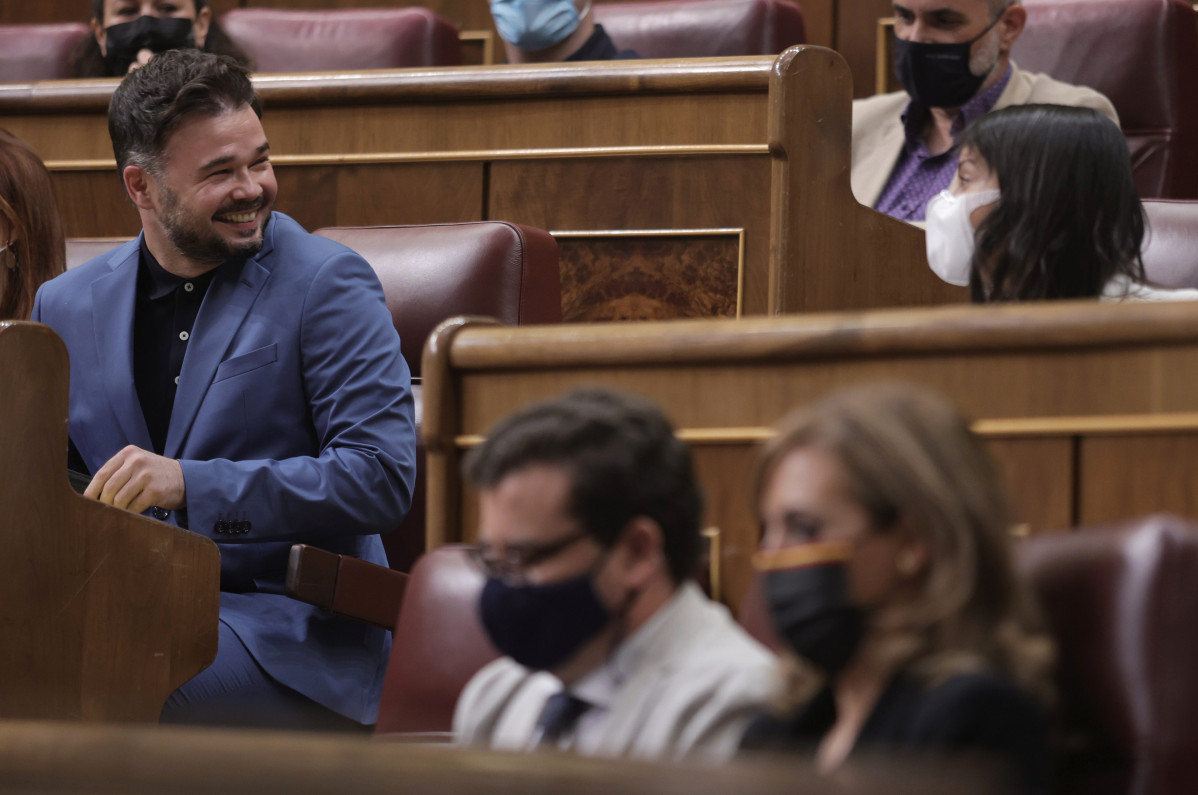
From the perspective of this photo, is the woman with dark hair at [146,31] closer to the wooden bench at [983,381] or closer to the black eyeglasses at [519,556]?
the wooden bench at [983,381]

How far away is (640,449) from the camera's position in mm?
447

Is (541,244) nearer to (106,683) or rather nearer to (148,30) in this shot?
(106,683)

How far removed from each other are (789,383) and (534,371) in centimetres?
11

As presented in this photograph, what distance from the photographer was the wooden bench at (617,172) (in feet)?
3.27

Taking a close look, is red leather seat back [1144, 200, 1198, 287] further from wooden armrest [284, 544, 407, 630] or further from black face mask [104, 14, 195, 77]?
black face mask [104, 14, 195, 77]

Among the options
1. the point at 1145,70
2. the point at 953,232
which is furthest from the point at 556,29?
the point at 953,232

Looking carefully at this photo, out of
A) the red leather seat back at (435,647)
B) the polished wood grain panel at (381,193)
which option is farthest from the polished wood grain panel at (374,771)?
the polished wood grain panel at (381,193)

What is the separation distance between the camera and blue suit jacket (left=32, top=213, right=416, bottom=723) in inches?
33.4

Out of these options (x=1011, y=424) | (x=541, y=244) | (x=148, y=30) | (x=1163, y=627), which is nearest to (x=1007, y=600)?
(x=1163, y=627)

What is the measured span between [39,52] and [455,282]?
98cm

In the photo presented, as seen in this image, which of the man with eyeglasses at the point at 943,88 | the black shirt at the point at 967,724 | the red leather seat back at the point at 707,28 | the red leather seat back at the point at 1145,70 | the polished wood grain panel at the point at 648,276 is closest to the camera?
the black shirt at the point at 967,724

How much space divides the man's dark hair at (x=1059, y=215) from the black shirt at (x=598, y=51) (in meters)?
0.81

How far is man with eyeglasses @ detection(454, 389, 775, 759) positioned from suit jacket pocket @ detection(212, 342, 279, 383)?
1.55ft

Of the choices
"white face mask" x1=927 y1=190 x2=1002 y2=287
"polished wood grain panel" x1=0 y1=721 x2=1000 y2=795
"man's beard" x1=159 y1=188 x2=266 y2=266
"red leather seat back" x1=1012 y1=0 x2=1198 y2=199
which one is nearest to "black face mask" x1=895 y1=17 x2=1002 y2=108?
"red leather seat back" x1=1012 y1=0 x2=1198 y2=199
